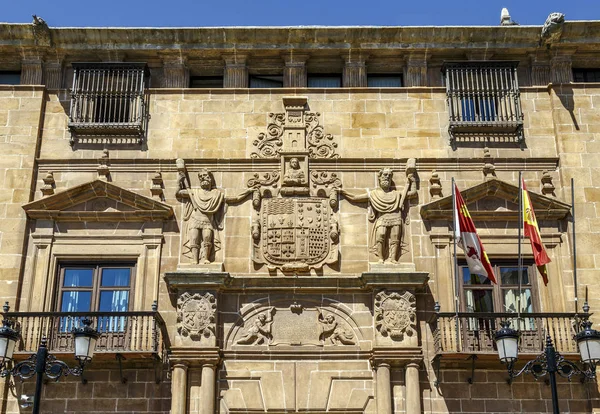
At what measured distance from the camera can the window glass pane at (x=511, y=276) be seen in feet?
53.1

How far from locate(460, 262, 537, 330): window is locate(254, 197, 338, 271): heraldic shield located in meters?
2.46

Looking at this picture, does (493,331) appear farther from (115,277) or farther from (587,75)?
(115,277)

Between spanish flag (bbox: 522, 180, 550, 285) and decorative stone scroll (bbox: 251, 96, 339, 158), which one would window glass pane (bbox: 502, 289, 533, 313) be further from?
decorative stone scroll (bbox: 251, 96, 339, 158)

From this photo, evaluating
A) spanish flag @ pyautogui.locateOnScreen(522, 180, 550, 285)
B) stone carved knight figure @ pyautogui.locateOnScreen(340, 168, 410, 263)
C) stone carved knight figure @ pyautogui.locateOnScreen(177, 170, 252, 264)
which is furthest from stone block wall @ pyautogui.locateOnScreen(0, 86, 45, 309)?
spanish flag @ pyautogui.locateOnScreen(522, 180, 550, 285)

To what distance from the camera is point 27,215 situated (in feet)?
54.1

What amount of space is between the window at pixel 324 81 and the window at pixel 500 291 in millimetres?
4648

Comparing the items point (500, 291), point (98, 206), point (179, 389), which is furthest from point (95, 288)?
point (500, 291)

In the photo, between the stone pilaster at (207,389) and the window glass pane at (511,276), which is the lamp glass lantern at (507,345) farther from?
the stone pilaster at (207,389)

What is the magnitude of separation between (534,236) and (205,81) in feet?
23.9

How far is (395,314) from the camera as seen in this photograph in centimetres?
1550

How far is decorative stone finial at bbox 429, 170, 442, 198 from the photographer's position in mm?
16688

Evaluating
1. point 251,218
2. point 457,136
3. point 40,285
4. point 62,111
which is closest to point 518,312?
point 457,136

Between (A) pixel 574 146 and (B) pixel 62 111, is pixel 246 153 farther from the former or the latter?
(A) pixel 574 146

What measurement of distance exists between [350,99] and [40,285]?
6814 mm
